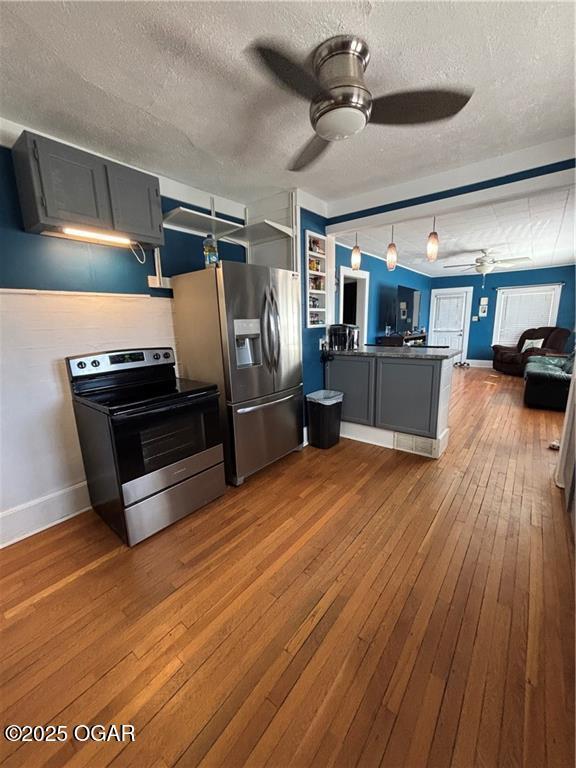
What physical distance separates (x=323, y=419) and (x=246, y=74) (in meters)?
2.65

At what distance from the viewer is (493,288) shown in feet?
25.9

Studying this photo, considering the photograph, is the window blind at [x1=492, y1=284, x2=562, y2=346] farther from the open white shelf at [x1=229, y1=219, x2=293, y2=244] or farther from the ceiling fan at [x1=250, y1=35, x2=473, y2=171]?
the ceiling fan at [x1=250, y1=35, x2=473, y2=171]

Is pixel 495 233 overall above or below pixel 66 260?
above

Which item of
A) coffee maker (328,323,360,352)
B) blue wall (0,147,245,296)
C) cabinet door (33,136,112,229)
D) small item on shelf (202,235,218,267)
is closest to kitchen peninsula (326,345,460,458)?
coffee maker (328,323,360,352)

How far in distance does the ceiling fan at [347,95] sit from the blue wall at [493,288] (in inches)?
317

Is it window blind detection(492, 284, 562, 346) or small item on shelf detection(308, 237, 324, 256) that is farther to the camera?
window blind detection(492, 284, 562, 346)

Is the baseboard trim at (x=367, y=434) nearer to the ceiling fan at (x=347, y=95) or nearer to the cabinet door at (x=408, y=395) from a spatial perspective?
the cabinet door at (x=408, y=395)

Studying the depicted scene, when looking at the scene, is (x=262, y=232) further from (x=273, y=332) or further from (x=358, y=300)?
(x=358, y=300)

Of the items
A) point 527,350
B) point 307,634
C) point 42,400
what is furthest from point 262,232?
point 527,350

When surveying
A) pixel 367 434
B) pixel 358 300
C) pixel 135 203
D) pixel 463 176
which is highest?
pixel 463 176

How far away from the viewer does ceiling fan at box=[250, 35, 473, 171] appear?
131cm

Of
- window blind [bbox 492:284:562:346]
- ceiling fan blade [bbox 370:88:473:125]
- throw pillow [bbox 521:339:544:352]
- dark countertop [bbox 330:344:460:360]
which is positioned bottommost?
throw pillow [bbox 521:339:544:352]

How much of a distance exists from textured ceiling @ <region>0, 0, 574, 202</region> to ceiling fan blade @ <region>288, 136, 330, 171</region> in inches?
11.3

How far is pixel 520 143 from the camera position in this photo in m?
2.22
